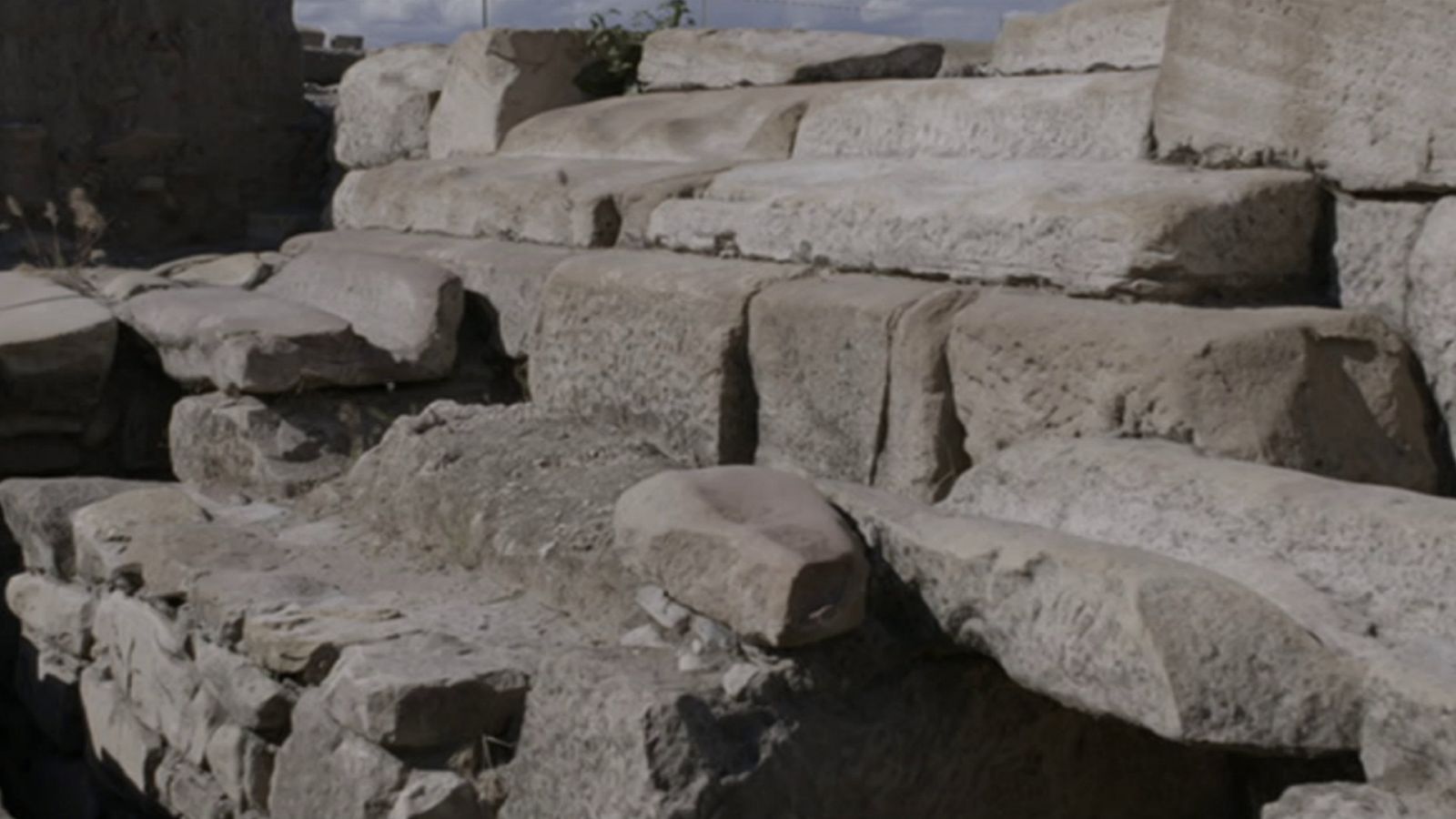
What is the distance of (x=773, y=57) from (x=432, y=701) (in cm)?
297

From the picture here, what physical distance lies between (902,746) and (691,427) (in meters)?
1.41

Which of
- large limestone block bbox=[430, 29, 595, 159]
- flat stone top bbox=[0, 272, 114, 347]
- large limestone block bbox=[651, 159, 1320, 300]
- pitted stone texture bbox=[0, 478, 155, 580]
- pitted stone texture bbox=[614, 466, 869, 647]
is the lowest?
pitted stone texture bbox=[0, 478, 155, 580]

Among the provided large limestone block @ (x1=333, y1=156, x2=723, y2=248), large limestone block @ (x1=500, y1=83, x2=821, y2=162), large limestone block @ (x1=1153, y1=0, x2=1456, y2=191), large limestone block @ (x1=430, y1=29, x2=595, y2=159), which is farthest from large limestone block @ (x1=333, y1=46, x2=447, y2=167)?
large limestone block @ (x1=1153, y1=0, x2=1456, y2=191)

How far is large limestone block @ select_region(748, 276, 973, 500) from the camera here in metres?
3.68

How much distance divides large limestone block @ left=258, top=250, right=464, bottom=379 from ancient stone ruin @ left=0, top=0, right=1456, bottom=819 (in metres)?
0.02

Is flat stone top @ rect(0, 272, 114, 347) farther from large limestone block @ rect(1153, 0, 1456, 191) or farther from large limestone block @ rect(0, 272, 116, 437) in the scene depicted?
large limestone block @ rect(1153, 0, 1456, 191)

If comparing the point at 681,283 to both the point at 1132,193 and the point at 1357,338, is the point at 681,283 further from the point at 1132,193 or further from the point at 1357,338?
the point at 1357,338

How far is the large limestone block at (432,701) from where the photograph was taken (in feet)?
10.6

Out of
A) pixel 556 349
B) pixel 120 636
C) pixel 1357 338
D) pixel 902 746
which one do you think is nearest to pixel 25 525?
pixel 120 636

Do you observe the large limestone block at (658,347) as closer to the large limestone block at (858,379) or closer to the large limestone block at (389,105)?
the large limestone block at (858,379)

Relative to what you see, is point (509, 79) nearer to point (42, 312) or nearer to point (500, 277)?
point (500, 277)

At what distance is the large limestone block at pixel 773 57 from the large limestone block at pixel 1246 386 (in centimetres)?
216

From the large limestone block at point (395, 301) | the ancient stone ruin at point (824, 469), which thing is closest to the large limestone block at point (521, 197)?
the ancient stone ruin at point (824, 469)

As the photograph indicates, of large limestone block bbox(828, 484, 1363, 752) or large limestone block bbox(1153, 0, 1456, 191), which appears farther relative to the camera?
large limestone block bbox(1153, 0, 1456, 191)
